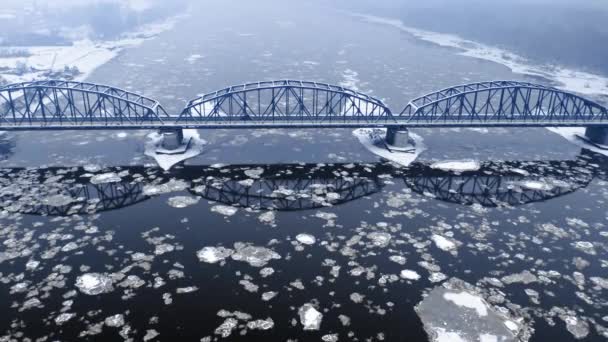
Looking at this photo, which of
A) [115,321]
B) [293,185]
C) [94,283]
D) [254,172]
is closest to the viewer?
[115,321]

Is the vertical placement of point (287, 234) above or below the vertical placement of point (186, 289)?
above

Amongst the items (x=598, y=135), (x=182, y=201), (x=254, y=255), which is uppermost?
(x=598, y=135)

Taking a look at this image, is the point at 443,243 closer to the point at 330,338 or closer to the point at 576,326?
the point at 576,326

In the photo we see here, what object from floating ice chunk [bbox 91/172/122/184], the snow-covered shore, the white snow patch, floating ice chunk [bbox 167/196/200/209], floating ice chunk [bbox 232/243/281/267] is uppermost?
the snow-covered shore

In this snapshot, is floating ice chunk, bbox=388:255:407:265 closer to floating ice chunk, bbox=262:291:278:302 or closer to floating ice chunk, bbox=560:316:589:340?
floating ice chunk, bbox=262:291:278:302

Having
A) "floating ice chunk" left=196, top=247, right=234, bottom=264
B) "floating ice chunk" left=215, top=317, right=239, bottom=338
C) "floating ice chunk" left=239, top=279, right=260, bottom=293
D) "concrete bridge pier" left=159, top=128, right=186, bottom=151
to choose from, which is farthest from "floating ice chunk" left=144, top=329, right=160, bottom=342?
"concrete bridge pier" left=159, top=128, right=186, bottom=151

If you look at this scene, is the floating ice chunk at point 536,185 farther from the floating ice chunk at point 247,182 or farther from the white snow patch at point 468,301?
the floating ice chunk at point 247,182

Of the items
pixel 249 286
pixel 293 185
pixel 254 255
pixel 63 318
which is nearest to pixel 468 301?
pixel 249 286

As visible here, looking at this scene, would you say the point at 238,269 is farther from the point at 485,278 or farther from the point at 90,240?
the point at 485,278
